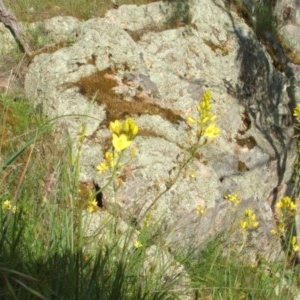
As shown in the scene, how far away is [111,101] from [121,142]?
3403 millimetres

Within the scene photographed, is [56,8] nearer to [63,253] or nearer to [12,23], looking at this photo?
[12,23]

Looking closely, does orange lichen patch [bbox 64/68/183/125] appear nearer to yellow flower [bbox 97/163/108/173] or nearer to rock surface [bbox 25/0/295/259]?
rock surface [bbox 25/0/295/259]

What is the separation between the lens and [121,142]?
1173mm

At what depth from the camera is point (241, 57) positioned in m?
5.98

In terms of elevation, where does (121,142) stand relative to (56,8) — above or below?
below

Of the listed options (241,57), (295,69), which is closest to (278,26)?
(295,69)

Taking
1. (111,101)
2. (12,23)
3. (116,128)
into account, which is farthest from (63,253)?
(12,23)

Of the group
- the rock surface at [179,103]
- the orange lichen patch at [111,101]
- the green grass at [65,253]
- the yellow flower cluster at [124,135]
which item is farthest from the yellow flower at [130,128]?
the orange lichen patch at [111,101]

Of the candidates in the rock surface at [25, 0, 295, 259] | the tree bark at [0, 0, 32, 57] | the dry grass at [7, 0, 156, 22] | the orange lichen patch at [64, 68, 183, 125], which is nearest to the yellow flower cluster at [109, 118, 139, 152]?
the rock surface at [25, 0, 295, 259]

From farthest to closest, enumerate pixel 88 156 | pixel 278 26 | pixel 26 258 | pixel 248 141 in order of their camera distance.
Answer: pixel 278 26, pixel 248 141, pixel 88 156, pixel 26 258

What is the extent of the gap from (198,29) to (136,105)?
1.79 metres

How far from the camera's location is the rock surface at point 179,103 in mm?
3994

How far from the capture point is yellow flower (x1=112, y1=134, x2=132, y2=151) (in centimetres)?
116

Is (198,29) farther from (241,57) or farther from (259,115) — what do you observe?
(259,115)
